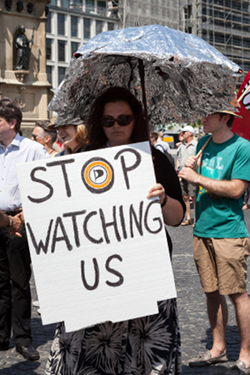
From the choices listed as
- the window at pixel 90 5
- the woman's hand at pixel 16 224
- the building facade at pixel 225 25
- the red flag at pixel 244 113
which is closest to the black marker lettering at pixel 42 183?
the woman's hand at pixel 16 224

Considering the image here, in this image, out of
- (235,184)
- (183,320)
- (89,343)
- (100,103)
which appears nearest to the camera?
(89,343)

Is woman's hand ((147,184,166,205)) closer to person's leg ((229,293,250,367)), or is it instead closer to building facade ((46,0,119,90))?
person's leg ((229,293,250,367))

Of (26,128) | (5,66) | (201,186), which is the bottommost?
(201,186)

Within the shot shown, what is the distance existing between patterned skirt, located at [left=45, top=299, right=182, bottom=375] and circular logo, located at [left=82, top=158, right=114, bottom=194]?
0.59 meters

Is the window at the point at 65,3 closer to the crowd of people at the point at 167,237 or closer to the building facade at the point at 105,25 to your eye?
the building facade at the point at 105,25

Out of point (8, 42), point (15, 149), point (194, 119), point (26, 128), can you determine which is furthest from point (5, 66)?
point (194, 119)

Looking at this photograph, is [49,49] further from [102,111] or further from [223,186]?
[102,111]

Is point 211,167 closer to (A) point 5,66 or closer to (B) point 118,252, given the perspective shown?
(B) point 118,252

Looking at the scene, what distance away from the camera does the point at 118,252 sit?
2227mm

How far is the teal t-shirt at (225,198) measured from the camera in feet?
11.0

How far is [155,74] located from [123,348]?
4.44ft

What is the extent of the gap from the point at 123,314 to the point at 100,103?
1.00 m

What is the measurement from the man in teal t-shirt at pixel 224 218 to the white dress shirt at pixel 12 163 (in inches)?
49.3

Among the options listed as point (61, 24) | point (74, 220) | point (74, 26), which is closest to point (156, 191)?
point (74, 220)
